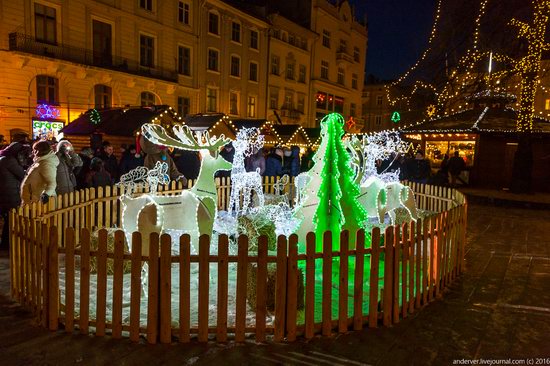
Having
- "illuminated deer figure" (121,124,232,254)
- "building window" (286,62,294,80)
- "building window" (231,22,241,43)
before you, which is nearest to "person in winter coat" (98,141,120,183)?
"illuminated deer figure" (121,124,232,254)

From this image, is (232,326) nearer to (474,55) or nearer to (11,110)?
(474,55)

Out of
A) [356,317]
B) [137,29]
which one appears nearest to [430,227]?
[356,317]

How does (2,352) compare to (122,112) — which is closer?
(2,352)

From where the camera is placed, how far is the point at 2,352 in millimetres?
4145

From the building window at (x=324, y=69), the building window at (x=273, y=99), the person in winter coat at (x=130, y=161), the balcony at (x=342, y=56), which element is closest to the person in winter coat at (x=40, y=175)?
the person in winter coat at (x=130, y=161)

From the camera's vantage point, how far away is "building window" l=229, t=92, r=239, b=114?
34531 millimetres

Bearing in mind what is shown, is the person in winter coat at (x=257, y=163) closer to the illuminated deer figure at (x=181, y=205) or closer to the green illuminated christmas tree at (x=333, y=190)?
the green illuminated christmas tree at (x=333, y=190)

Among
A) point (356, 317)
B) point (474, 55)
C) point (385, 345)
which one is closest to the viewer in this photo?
point (385, 345)

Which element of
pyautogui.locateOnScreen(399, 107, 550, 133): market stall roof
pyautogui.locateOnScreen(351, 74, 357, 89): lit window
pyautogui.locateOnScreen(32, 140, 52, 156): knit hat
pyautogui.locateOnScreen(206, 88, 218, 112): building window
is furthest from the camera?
pyautogui.locateOnScreen(351, 74, 357, 89): lit window

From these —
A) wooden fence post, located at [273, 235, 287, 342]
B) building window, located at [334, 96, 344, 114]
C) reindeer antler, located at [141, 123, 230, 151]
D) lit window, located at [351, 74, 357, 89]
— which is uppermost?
lit window, located at [351, 74, 357, 89]

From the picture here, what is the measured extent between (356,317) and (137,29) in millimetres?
25786

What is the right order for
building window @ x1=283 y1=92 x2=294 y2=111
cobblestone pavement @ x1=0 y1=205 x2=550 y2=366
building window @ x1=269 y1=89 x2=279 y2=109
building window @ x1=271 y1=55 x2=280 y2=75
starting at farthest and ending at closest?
building window @ x1=283 y1=92 x2=294 y2=111 < building window @ x1=269 y1=89 x2=279 y2=109 < building window @ x1=271 y1=55 x2=280 y2=75 < cobblestone pavement @ x1=0 y1=205 x2=550 y2=366

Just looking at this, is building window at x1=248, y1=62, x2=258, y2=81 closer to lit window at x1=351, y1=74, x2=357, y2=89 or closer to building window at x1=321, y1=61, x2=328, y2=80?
building window at x1=321, y1=61, x2=328, y2=80

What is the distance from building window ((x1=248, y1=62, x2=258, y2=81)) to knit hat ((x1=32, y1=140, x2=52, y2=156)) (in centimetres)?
3005
